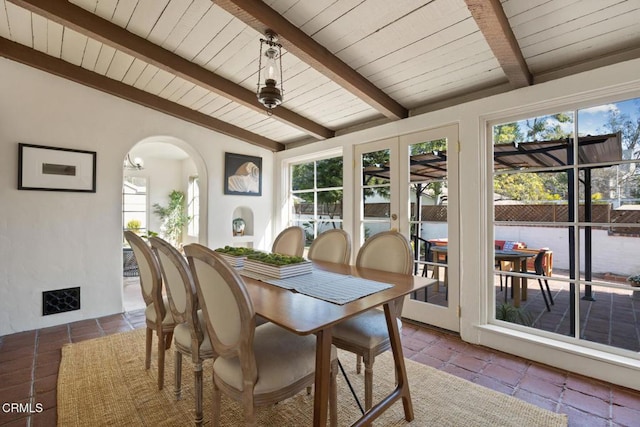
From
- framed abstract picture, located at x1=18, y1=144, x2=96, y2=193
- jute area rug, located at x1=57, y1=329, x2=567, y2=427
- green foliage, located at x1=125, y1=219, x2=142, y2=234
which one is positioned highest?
framed abstract picture, located at x1=18, y1=144, x2=96, y2=193

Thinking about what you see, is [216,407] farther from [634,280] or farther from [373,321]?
[634,280]

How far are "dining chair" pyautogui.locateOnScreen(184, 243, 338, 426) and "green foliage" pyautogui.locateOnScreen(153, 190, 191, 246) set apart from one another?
6.06 metres

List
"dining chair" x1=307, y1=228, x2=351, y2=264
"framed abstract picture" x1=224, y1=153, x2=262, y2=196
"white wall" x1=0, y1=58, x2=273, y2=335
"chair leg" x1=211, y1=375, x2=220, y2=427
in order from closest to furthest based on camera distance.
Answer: "chair leg" x1=211, y1=375, x2=220, y2=427 < "dining chair" x1=307, y1=228, x2=351, y2=264 < "white wall" x1=0, y1=58, x2=273, y2=335 < "framed abstract picture" x1=224, y1=153, x2=262, y2=196

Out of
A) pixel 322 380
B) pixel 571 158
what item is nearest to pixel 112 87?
pixel 322 380

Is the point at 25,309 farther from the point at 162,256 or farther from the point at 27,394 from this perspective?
the point at 162,256

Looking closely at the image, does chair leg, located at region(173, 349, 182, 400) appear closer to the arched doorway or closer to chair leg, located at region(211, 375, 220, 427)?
chair leg, located at region(211, 375, 220, 427)

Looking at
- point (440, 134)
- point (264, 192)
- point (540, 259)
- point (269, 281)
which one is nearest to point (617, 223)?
point (540, 259)

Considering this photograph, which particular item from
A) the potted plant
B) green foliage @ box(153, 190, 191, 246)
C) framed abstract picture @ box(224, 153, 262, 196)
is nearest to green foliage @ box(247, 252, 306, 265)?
the potted plant

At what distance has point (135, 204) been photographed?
6527 mm

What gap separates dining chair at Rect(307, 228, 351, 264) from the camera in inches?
93.9

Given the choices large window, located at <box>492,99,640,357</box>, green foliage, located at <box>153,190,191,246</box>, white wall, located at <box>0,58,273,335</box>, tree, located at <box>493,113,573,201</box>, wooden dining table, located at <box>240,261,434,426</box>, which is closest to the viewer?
wooden dining table, located at <box>240,261,434,426</box>

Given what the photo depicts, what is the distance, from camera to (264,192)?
4.64 metres

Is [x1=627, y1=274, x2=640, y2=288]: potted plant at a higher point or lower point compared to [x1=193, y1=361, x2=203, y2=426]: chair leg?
higher

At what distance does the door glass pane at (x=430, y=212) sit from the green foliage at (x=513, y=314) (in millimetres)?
441
